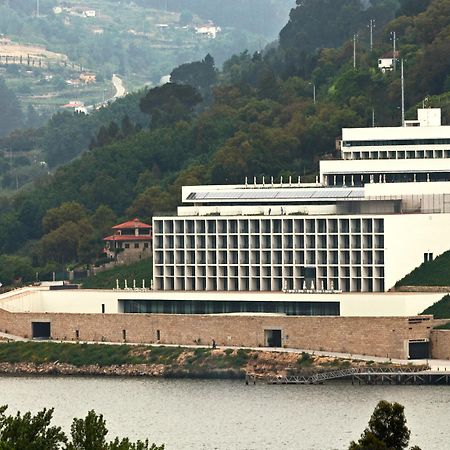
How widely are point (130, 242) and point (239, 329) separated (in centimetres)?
3125

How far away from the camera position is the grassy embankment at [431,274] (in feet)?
453

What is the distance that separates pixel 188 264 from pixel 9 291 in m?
16.0

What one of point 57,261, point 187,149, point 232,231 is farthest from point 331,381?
point 187,149

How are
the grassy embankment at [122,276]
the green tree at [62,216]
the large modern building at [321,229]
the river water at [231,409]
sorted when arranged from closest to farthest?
the river water at [231,409] < the large modern building at [321,229] < the grassy embankment at [122,276] < the green tree at [62,216]

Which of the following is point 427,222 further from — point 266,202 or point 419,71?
point 419,71

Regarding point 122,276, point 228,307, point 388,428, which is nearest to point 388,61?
point 122,276

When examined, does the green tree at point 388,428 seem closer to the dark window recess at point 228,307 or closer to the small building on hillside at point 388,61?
the dark window recess at point 228,307

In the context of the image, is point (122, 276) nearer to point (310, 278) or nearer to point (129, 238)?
point (129, 238)

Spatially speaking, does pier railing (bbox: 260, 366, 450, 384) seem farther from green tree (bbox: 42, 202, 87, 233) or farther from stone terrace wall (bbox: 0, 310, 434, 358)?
green tree (bbox: 42, 202, 87, 233)

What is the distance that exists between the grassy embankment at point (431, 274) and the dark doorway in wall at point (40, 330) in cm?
1960

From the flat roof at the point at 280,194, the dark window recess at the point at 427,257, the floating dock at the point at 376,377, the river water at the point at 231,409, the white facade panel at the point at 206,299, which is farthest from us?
the flat roof at the point at 280,194

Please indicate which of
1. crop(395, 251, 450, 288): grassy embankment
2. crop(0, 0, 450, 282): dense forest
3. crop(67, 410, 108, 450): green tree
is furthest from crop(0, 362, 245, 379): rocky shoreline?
crop(67, 410, 108, 450): green tree

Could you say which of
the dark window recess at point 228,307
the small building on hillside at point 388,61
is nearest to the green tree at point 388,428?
the dark window recess at point 228,307

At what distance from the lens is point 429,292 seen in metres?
137
